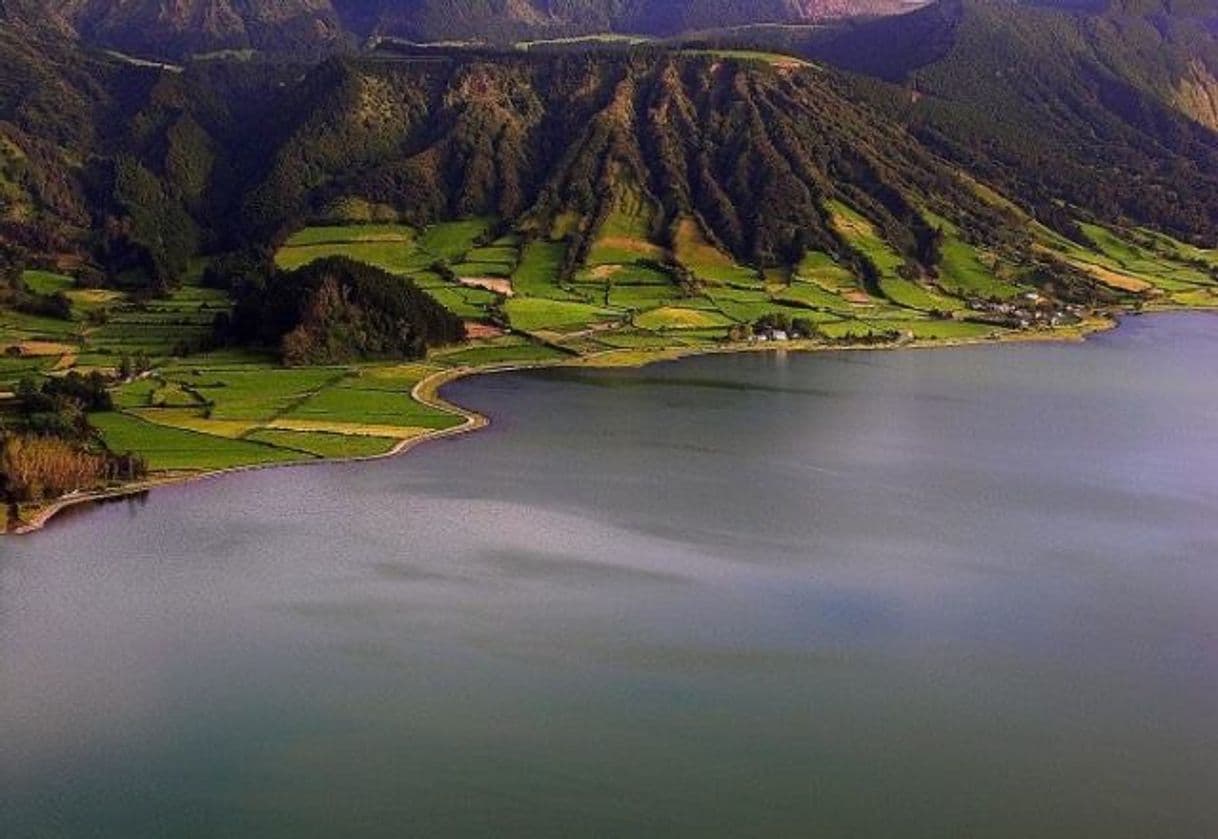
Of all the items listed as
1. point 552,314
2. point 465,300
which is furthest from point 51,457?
point 465,300

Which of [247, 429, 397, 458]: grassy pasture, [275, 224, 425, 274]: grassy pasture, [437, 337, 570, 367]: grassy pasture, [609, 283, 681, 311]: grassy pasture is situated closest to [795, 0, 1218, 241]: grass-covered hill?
[609, 283, 681, 311]: grassy pasture

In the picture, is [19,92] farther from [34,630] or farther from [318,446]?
[34,630]

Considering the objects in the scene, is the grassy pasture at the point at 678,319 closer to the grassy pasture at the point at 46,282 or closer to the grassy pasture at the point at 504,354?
the grassy pasture at the point at 504,354

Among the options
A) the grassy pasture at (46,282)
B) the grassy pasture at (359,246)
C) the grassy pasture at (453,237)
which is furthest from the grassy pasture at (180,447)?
the grassy pasture at (453,237)

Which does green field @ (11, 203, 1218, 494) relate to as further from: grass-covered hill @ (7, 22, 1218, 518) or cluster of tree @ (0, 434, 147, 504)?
cluster of tree @ (0, 434, 147, 504)

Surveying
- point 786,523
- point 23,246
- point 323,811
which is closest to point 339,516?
point 786,523
